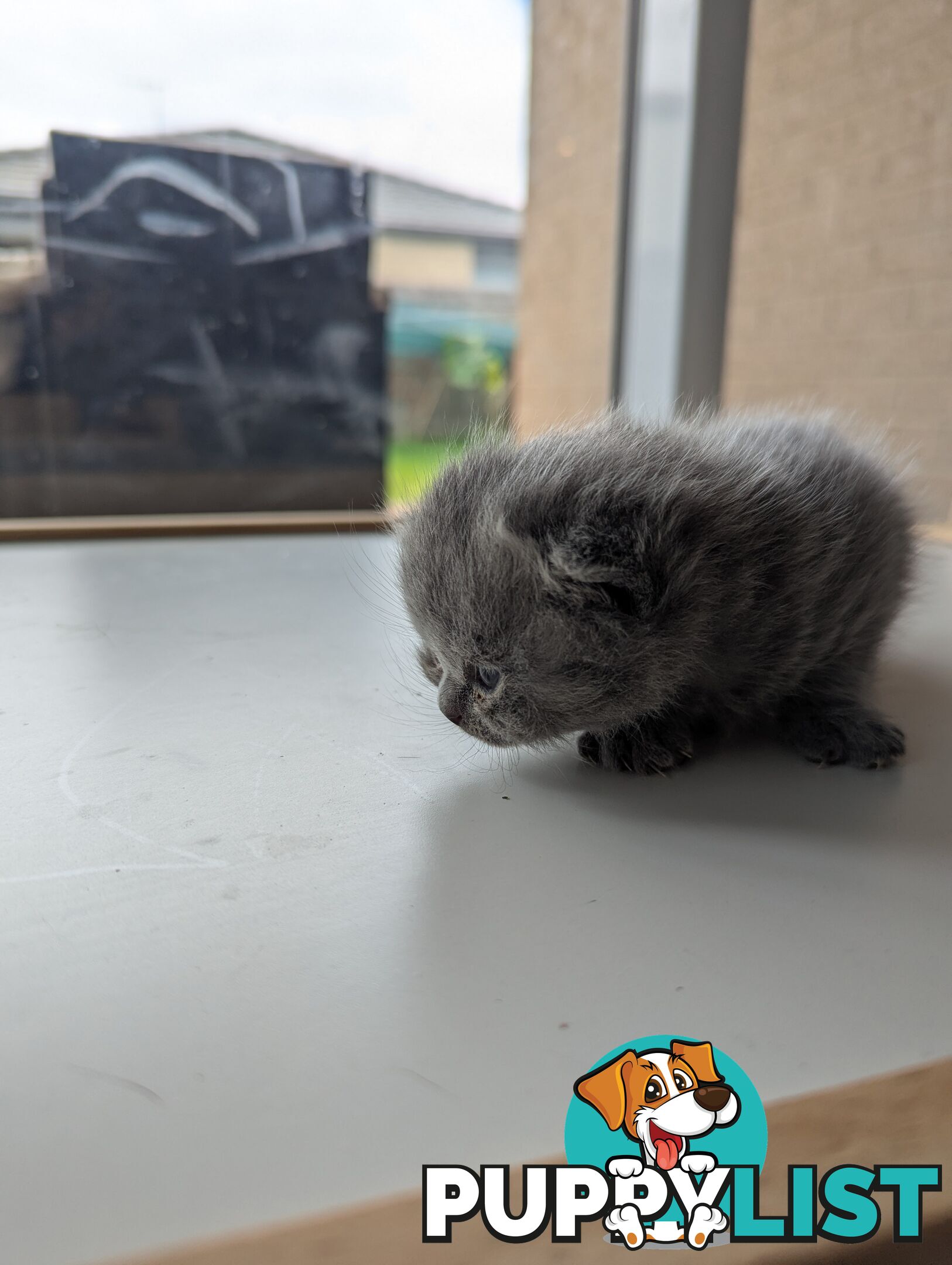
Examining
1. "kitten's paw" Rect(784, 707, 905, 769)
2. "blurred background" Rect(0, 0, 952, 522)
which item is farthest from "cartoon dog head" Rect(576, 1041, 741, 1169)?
"blurred background" Rect(0, 0, 952, 522)

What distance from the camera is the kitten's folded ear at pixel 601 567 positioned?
0.77 meters

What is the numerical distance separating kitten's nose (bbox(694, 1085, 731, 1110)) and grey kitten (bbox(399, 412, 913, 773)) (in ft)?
1.26

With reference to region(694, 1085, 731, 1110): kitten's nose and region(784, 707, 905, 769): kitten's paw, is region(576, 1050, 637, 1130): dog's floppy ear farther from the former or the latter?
region(784, 707, 905, 769): kitten's paw

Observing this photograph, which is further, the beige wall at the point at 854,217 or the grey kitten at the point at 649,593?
the beige wall at the point at 854,217

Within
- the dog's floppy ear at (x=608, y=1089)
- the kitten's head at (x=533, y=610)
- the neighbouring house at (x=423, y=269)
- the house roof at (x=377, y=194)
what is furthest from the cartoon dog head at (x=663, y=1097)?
the house roof at (x=377, y=194)

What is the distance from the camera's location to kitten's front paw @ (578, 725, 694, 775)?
36.5 inches

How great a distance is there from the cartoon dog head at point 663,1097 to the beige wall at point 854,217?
3084 millimetres

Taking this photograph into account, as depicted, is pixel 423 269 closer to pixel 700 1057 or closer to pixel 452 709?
pixel 452 709

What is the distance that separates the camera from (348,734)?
1018 mm

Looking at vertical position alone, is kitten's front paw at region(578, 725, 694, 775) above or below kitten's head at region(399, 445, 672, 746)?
below

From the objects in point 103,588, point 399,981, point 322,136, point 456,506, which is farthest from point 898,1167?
point 322,136

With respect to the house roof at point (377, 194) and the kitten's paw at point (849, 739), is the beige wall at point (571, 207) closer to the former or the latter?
the house roof at point (377, 194)

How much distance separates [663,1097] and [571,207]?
432 cm

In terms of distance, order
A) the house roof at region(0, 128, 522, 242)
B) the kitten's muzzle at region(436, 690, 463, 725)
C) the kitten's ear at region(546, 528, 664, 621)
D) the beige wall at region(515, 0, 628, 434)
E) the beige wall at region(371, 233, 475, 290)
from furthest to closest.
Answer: the beige wall at region(515, 0, 628, 434), the beige wall at region(371, 233, 475, 290), the house roof at region(0, 128, 522, 242), the kitten's muzzle at region(436, 690, 463, 725), the kitten's ear at region(546, 528, 664, 621)
